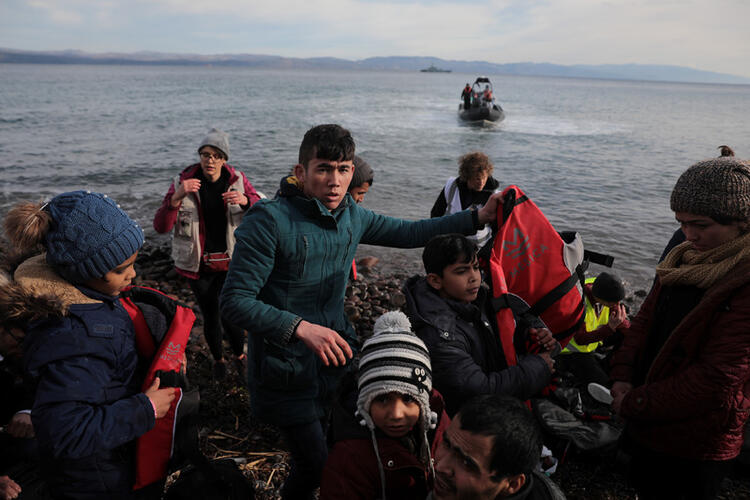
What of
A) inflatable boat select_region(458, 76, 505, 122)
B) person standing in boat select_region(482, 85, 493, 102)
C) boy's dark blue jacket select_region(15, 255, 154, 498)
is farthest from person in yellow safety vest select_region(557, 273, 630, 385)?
person standing in boat select_region(482, 85, 493, 102)

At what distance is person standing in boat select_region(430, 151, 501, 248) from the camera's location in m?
5.88

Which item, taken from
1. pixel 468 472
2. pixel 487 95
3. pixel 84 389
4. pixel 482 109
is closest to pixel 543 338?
pixel 468 472

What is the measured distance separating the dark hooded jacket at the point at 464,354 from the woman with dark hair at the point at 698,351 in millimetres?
619

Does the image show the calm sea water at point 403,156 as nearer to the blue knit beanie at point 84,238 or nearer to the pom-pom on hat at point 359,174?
the pom-pom on hat at point 359,174

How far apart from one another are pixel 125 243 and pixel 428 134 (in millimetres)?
33278

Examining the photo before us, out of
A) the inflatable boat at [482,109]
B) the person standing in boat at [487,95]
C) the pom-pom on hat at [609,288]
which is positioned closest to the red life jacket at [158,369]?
the pom-pom on hat at [609,288]

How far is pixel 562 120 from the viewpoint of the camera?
4856cm

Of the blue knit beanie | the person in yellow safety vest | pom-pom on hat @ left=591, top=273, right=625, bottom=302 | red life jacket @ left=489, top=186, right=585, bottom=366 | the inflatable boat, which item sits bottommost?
the person in yellow safety vest

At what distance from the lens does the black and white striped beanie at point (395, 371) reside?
7.76ft

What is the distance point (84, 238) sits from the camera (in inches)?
81.7

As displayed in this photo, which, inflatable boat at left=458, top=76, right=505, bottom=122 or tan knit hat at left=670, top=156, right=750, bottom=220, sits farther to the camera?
inflatable boat at left=458, top=76, right=505, bottom=122

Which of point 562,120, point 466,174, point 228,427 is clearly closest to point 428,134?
point 562,120

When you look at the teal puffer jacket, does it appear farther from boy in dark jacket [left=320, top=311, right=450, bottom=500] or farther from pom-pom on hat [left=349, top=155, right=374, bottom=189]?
pom-pom on hat [left=349, top=155, right=374, bottom=189]

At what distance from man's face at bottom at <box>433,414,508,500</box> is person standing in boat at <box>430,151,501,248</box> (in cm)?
396
